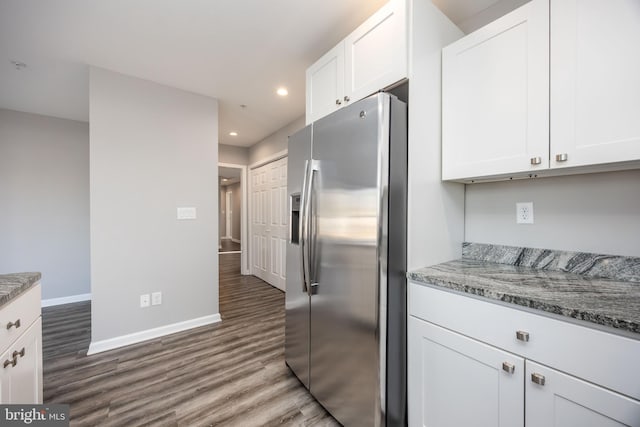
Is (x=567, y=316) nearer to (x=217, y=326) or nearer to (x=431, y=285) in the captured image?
(x=431, y=285)

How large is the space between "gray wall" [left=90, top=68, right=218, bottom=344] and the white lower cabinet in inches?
93.3

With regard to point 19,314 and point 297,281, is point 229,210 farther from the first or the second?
point 19,314

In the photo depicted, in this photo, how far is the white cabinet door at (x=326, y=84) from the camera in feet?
5.72

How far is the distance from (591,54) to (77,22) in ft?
9.63

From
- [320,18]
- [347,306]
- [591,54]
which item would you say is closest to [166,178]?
[320,18]

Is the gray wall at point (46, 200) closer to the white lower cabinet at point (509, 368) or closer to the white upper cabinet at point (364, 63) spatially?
the white upper cabinet at point (364, 63)

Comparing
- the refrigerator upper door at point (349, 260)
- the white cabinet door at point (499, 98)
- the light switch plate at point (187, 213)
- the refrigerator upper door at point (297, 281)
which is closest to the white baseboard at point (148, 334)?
the light switch plate at point (187, 213)

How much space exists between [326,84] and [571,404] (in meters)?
2.00

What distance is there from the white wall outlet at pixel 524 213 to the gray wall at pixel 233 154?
446cm

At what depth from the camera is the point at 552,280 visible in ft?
3.86

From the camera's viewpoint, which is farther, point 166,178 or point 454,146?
point 166,178

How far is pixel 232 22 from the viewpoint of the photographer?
1790 millimetres

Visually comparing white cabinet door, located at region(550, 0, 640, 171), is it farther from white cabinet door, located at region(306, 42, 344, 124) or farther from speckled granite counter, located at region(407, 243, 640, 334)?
white cabinet door, located at region(306, 42, 344, 124)

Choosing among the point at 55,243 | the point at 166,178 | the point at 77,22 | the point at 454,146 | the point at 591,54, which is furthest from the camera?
the point at 55,243
